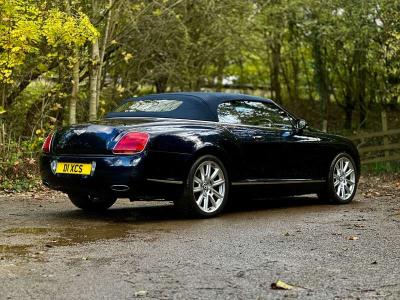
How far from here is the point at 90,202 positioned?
875 cm

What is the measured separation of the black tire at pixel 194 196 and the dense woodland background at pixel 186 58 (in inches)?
171

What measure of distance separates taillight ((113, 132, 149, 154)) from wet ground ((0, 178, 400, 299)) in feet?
2.59

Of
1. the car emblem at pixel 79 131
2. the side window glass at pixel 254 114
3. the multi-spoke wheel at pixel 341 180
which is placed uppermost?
the side window glass at pixel 254 114

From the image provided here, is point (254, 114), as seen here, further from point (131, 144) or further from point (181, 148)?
point (131, 144)

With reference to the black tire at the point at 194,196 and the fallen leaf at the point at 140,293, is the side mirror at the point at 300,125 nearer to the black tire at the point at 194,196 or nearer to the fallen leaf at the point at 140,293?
the black tire at the point at 194,196

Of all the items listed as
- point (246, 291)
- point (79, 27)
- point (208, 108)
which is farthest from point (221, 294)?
point (79, 27)

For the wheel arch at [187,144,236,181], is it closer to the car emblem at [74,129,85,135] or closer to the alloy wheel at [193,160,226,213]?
the alloy wheel at [193,160,226,213]

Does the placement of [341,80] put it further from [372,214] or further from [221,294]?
[221,294]

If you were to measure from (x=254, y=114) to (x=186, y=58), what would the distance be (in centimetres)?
970

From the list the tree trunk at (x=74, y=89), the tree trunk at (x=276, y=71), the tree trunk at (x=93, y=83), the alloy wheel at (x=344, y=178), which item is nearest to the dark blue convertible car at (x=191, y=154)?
the alloy wheel at (x=344, y=178)

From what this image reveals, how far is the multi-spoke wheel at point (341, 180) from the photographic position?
31.8ft

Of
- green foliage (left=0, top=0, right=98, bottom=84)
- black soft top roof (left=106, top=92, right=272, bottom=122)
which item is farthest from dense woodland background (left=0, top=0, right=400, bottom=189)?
black soft top roof (left=106, top=92, right=272, bottom=122)

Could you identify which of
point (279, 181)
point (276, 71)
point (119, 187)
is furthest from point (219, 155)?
point (276, 71)

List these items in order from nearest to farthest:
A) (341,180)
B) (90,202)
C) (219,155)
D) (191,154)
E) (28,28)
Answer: (191,154) → (219,155) → (90,202) → (341,180) → (28,28)
